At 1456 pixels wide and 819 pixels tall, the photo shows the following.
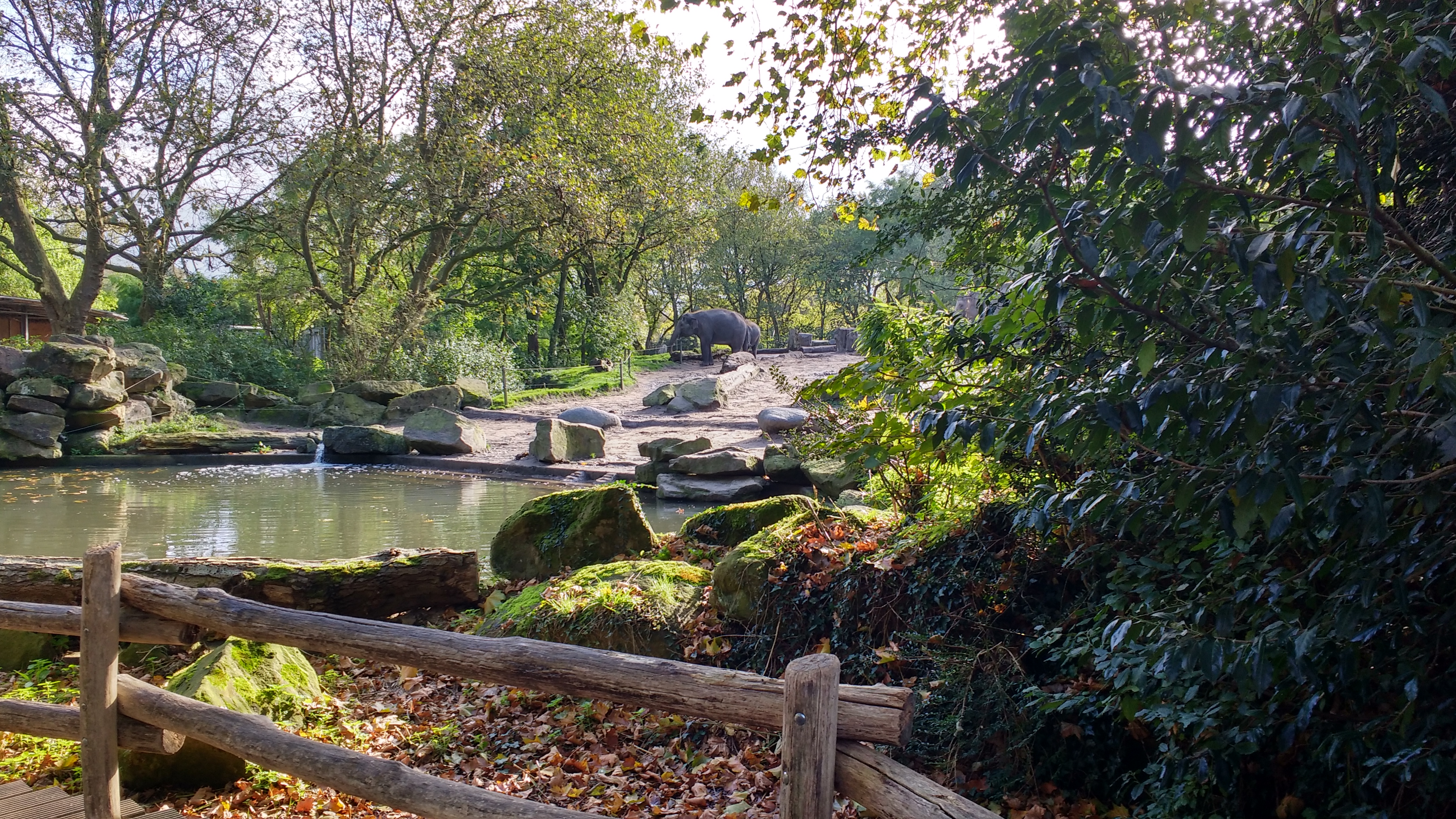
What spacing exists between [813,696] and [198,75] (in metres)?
24.6

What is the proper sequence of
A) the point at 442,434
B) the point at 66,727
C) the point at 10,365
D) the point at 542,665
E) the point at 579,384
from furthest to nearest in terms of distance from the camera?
the point at 579,384 → the point at 442,434 → the point at 10,365 → the point at 66,727 → the point at 542,665

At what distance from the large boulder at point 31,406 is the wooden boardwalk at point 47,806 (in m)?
15.3

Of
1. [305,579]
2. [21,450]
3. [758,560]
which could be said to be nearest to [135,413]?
[21,450]

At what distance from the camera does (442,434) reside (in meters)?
16.9

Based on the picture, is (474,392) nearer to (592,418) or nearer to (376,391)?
(376,391)

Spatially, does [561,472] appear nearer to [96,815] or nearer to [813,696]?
[96,815]

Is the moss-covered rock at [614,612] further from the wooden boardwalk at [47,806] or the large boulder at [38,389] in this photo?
the large boulder at [38,389]

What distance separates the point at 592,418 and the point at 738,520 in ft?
38.7

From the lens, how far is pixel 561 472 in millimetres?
14977

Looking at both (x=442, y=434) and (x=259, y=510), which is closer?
(x=259, y=510)

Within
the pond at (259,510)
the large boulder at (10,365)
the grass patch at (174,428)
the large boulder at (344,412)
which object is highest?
the large boulder at (10,365)

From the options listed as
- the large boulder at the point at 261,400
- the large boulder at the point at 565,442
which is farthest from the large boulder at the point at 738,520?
the large boulder at the point at 261,400

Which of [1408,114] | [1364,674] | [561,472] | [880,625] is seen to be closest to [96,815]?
[880,625]

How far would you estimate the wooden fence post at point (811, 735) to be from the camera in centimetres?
246
